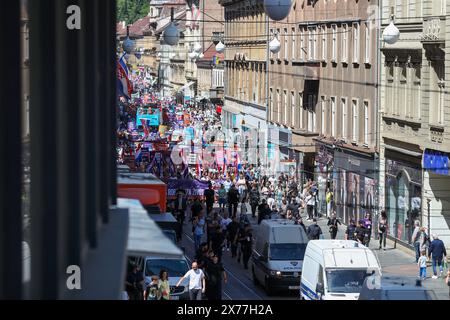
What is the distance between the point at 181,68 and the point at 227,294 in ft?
348

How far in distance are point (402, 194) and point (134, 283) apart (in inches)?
848

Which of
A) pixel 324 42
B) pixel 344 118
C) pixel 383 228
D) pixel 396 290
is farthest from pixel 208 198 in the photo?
pixel 396 290

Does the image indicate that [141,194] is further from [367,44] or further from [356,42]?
[356,42]

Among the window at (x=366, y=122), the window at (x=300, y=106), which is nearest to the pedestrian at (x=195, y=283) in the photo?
the window at (x=366, y=122)

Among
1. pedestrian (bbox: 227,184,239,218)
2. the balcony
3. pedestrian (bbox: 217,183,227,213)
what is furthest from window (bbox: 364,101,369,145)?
the balcony

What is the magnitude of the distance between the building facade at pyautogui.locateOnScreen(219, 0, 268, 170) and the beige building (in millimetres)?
5480

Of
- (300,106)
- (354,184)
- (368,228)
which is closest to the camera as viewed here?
(368,228)

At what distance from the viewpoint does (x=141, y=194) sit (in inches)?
528

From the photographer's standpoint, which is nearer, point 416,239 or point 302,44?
point 416,239

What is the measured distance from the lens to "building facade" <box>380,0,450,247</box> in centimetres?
3784

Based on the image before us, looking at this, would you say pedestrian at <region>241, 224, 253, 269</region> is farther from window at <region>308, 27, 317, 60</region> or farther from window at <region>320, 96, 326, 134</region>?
window at <region>308, 27, 317, 60</region>

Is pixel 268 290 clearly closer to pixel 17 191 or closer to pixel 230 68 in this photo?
pixel 17 191

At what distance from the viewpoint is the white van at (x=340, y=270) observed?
24970 millimetres
